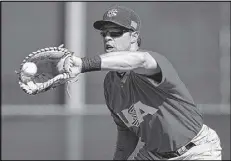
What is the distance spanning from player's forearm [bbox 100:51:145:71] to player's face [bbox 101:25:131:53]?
1.33 ft

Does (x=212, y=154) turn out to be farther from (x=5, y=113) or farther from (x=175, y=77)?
(x=5, y=113)

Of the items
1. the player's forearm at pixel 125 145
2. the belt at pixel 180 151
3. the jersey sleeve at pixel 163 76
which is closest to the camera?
the jersey sleeve at pixel 163 76

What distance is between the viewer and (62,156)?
35.3 feet

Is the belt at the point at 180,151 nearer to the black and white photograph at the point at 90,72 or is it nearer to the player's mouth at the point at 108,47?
the player's mouth at the point at 108,47

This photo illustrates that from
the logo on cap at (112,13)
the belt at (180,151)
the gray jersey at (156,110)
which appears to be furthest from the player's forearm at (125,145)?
the logo on cap at (112,13)

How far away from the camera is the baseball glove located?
14.3 ft

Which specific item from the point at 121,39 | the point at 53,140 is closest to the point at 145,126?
the point at 121,39

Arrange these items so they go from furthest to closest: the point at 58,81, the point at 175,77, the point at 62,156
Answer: the point at 62,156 < the point at 175,77 < the point at 58,81

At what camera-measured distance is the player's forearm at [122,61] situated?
4.34 meters

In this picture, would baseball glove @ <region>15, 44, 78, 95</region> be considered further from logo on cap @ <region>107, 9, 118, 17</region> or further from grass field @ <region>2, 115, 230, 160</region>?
grass field @ <region>2, 115, 230, 160</region>

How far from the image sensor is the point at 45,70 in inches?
184

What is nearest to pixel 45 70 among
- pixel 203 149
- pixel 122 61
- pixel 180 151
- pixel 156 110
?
pixel 122 61

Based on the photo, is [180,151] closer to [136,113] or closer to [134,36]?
[136,113]

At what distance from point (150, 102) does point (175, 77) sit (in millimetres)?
238
